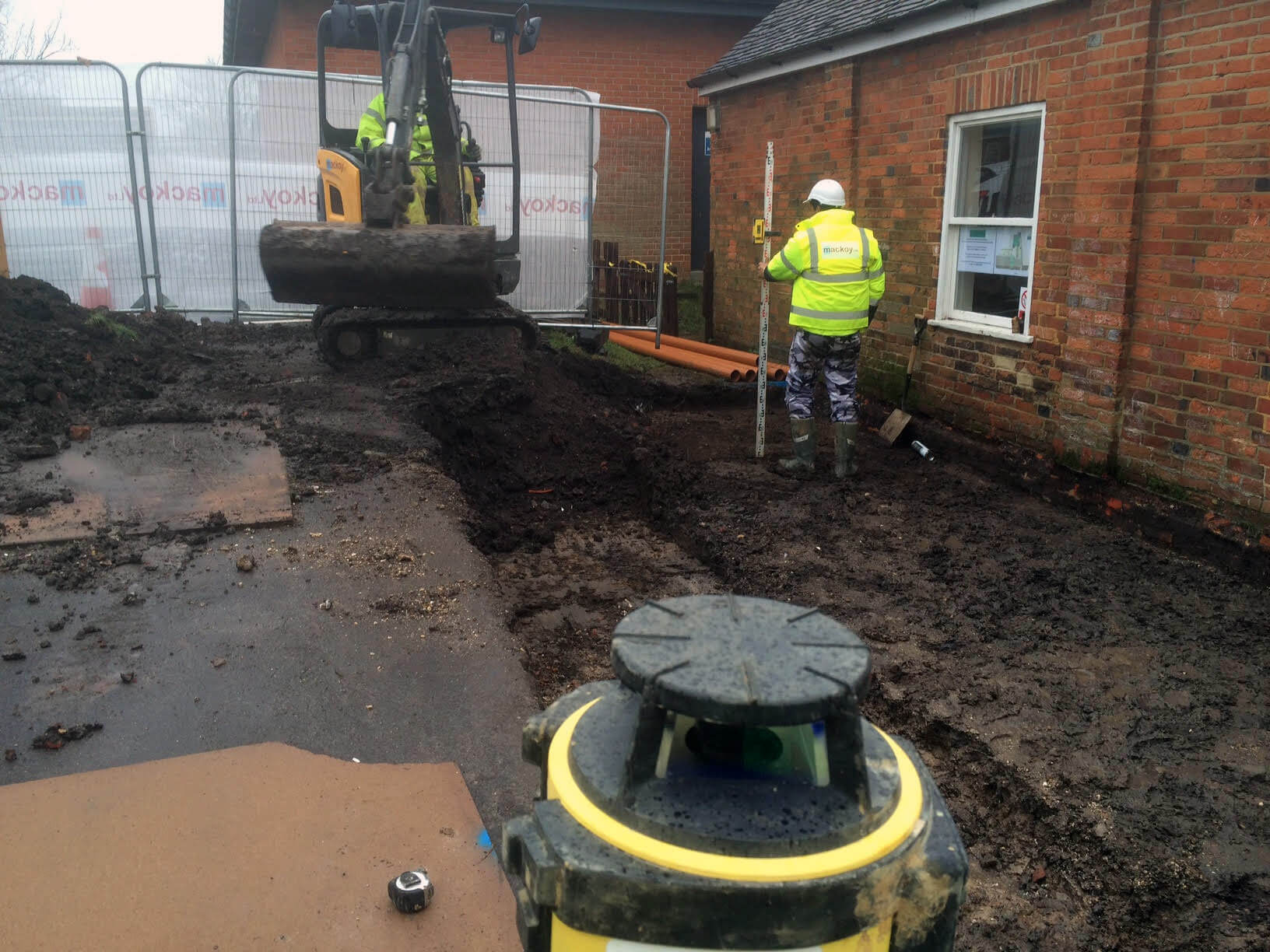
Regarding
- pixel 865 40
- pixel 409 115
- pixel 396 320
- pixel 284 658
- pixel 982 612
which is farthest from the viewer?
pixel 865 40

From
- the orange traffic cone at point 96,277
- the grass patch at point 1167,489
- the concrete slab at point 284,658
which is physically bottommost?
the concrete slab at point 284,658

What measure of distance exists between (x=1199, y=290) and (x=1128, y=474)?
1.31 metres

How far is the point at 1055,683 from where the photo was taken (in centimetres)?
463

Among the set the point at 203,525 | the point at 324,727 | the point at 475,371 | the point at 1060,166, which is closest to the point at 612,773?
the point at 324,727

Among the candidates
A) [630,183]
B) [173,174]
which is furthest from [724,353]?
[173,174]

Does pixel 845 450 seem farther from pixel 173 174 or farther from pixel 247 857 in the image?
pixel 173 174

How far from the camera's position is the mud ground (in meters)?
3.62

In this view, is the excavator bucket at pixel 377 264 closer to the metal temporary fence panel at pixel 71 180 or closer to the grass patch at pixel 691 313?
the metal temporary fence panel at pixel 71 180

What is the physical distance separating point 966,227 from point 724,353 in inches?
140

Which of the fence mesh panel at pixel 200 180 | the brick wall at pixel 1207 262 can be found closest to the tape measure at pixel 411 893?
the brick wall at pixel 1207 262

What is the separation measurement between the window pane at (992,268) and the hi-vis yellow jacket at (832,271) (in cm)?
111

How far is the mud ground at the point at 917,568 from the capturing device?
3621 mm

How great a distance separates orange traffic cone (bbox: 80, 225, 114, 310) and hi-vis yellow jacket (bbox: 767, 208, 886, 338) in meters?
7.67

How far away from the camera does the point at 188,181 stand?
11.1 metres
